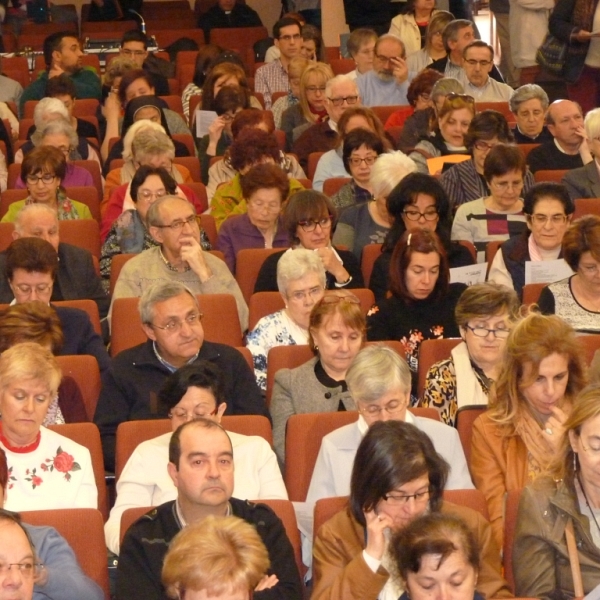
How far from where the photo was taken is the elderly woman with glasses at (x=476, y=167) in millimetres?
5984

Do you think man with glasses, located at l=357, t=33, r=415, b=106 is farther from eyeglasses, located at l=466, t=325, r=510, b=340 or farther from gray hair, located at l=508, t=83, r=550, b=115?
eyeglasses, located at l=466, t=325, r=510, b=340

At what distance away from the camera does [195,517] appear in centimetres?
312

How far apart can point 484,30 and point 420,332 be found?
25.4 ft

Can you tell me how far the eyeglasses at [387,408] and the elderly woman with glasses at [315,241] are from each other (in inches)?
61.6

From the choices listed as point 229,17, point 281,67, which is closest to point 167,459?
point 281,67

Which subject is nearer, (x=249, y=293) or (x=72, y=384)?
(x=72, y=384)

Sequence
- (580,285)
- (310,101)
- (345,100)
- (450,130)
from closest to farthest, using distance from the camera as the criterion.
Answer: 1. (580,285)
2. (450,130)
3. (345,100)
4. (310,101)

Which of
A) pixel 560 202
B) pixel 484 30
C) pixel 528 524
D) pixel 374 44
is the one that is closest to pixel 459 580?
pixel 528 524

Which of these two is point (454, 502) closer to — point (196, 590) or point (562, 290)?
point (196, 590)

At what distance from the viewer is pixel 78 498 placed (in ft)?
11.6

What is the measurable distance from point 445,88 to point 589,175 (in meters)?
1.25

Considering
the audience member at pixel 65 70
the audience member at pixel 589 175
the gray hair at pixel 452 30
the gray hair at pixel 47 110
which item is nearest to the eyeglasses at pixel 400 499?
the audience member at pixel 589 175

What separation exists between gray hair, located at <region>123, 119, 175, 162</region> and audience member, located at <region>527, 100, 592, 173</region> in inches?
70.4

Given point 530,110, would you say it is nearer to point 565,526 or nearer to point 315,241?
point 315,241
